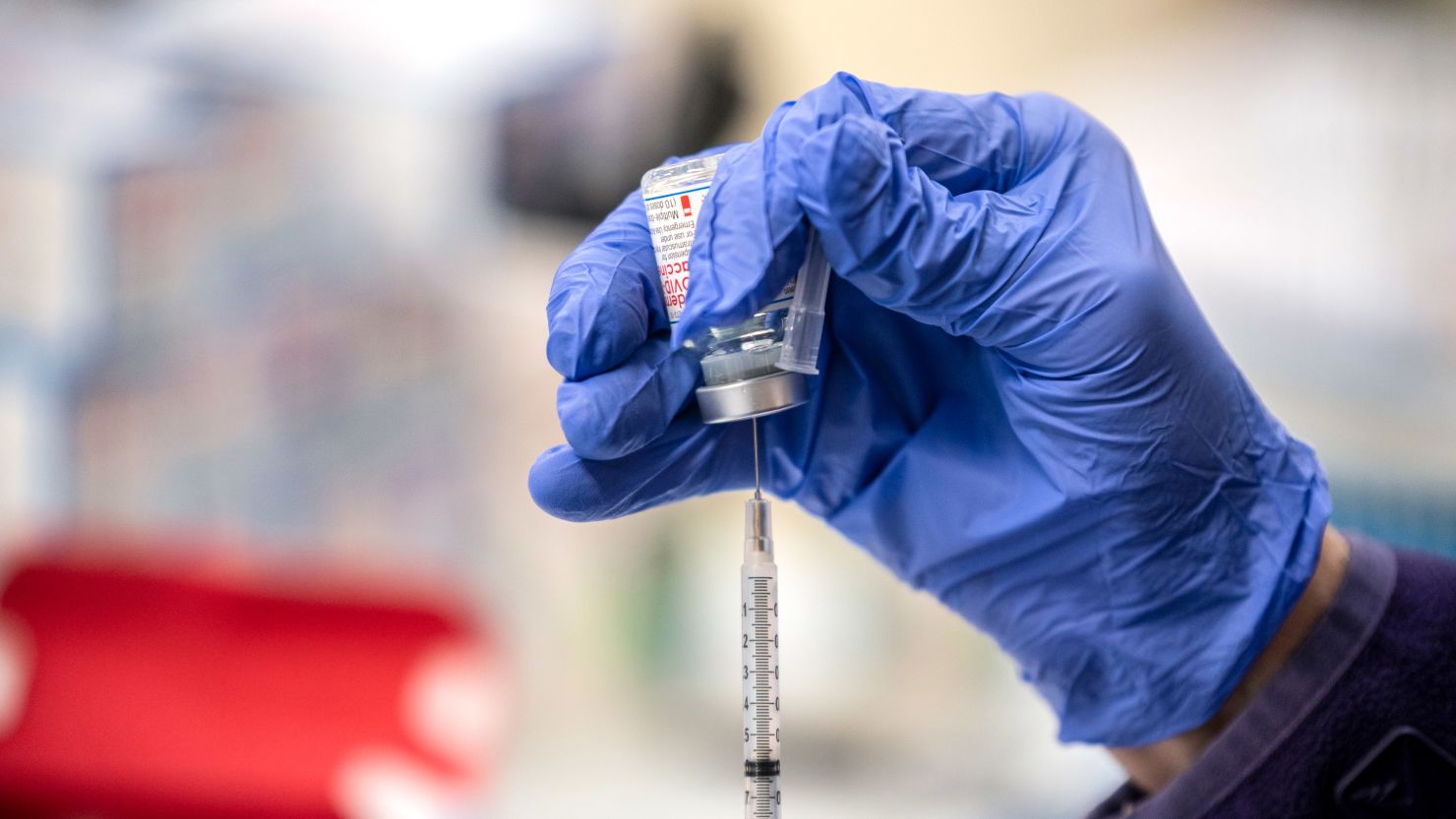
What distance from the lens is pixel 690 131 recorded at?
2504 mm

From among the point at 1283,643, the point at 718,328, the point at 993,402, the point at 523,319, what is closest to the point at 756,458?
the point at 718,328

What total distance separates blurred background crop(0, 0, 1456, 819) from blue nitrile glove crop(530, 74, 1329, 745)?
4.41ft

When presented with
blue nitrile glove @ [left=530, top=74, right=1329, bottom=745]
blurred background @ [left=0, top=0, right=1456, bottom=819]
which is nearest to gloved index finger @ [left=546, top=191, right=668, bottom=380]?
blue nitrile glove @ [left=530, top=74, right=1329, bottom=745]

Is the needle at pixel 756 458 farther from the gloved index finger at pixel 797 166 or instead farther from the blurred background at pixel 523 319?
the blurred background at pixel 523 319

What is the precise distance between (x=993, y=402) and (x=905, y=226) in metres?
0.28

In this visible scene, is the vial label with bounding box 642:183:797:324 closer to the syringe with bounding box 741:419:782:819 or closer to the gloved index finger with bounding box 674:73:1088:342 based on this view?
the gloved index finger with bounding box 674:73:1088:342

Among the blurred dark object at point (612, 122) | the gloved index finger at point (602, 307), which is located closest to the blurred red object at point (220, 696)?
the blurred dark object at point (612, 122)

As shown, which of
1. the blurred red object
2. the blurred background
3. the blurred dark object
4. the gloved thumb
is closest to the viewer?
the gloved thumb

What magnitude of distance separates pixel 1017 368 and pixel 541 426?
5.67ft

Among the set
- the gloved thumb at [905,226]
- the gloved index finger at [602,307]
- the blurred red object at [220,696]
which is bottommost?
the blurred red object at [220,696]

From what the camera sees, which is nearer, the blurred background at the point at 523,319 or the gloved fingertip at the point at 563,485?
the gloved fingertip at the point at 563,485

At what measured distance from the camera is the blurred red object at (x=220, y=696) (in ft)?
6.67

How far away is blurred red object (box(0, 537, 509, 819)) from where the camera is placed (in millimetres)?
2033

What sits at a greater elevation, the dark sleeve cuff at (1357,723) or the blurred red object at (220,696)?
the dark sleeve cuff at (1357,723)
